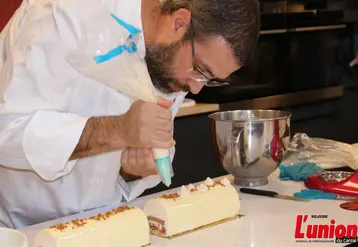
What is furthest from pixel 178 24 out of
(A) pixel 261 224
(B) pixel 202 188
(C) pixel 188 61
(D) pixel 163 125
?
(A) pixel 261 224

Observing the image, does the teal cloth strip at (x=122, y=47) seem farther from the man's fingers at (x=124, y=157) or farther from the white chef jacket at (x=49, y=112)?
the man's fingers at (x=124, y=157)

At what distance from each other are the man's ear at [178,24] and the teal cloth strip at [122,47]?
0.25ft

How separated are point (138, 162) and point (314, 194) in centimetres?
43

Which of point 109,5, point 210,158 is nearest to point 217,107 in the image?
point 210,158

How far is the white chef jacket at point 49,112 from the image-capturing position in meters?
1.23

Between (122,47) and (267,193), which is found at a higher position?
(122,47)

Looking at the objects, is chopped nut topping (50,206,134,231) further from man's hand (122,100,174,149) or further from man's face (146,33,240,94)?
man's face (146,33,240,94)

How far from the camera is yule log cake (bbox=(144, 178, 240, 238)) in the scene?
124cm

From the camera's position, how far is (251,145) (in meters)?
1.55

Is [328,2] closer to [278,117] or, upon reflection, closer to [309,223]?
[278,117]

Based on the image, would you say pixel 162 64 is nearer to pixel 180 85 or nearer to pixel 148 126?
pixel 180 85

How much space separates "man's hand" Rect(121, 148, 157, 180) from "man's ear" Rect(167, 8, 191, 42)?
263 mm

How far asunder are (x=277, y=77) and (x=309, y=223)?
1.61m

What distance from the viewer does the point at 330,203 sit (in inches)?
55.7
